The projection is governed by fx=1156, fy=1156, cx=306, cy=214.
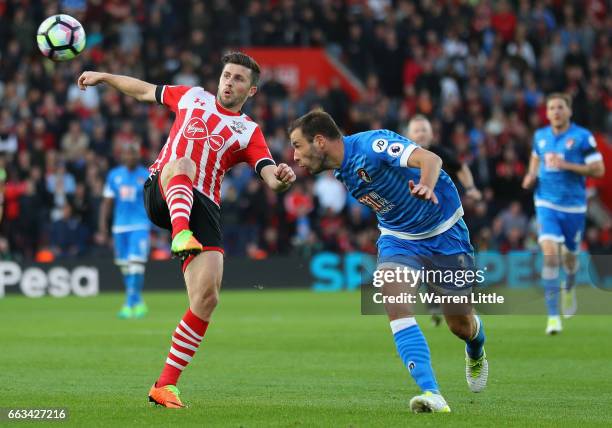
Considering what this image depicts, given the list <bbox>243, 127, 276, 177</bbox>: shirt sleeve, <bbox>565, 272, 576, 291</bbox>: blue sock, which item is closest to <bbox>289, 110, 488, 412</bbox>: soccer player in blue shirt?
<bbox>243, 127, 276, 177</bbox>: shirt sleeve

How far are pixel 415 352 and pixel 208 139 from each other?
234 cm

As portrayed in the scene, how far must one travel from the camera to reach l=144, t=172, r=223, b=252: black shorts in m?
8.62

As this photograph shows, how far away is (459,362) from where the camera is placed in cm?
1173

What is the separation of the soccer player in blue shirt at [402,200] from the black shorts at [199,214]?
0.94 meters

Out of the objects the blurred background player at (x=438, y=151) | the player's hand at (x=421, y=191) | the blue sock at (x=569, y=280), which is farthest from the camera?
the blue sock at (x=569, y=280)

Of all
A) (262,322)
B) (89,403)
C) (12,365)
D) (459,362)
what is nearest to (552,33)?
(262,322)

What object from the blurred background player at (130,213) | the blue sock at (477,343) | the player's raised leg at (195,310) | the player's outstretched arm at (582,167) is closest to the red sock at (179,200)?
the player's raised leg at (195,310)

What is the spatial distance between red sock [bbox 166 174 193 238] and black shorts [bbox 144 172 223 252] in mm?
230

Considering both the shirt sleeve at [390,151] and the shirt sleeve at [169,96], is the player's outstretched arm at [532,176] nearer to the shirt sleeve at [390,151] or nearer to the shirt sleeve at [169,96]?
the shirt sleeve at [169,96]

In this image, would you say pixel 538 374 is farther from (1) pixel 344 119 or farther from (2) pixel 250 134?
(1) pixel 344 119

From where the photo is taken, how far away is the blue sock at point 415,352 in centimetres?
788

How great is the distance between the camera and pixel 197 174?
8.77 m

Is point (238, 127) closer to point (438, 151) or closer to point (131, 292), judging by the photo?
point (438, 151)

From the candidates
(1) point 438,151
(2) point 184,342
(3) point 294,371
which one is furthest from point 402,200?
(1) point 438,151
